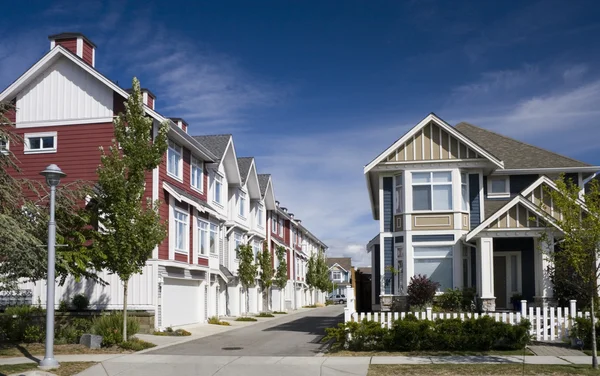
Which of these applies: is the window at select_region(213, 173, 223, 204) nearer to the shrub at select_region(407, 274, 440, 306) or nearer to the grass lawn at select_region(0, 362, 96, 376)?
the shrub at select_region(407, 274, 440, 306)

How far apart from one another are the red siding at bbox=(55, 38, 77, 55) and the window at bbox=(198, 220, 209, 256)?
33.2 ft

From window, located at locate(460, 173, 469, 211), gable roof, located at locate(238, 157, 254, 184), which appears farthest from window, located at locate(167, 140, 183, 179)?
window, located at locate(460, 173, 469, 211)

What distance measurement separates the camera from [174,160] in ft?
94.3

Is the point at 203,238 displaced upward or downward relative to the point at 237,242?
upward

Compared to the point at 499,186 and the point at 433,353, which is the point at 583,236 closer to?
the point at 433,353

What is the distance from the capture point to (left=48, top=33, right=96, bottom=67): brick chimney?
1086 inches

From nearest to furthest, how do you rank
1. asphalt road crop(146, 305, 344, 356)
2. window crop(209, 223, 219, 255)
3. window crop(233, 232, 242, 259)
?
1. asphalt road crop(146, 305, 344, 356)
2. window crop(209, 223, 219, 255)
3. window crop(233, 232, 242, 259)

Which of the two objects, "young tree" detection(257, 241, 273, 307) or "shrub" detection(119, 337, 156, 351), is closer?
"shrub" detection(119, 337, 156, 351)

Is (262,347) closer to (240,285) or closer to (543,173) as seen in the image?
(543,173)

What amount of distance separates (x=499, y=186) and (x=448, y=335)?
11424 mm

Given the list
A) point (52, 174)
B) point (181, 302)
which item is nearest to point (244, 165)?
point (181, 302)

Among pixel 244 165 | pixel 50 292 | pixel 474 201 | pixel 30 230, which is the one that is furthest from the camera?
pixel 244 165

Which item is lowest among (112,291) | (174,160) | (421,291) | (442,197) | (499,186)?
(112,291)

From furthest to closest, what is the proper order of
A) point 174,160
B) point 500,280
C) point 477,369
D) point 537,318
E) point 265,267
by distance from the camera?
1. point 265,267
2. point 174,160
3. point 500,280
4. point 537,318
5. point 477,369
